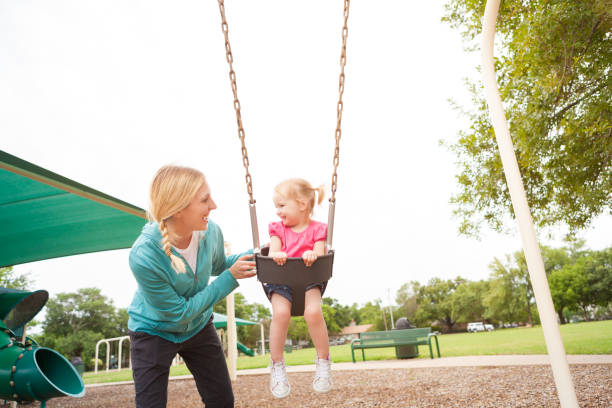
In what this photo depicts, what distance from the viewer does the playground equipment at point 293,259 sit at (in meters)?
2.36

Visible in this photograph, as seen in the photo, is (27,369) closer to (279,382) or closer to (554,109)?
(279,382)

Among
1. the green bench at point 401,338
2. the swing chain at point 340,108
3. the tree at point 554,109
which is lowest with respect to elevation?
the green bench at point 401,338

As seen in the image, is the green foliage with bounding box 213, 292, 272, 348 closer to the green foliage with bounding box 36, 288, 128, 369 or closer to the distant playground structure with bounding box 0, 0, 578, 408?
the green foliage with bounding box 36, 288, 128, 369

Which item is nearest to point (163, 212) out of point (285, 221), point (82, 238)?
point (285, 221)

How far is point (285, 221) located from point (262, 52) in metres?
10.4

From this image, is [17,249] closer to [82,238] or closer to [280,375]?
[82,238]

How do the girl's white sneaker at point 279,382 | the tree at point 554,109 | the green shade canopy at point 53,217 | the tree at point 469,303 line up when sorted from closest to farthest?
1. the girl's white sneaker at point 279,382
2. the green shade canopy at point 53,217
3. the tree at point 554,109
4. the tree at point 469,303

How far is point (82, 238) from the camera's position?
7082 millimetres

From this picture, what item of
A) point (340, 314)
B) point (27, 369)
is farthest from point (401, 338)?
point (340, 314)

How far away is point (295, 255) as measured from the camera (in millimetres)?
2783

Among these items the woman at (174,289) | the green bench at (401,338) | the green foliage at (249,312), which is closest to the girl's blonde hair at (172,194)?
the woman at (174,289)

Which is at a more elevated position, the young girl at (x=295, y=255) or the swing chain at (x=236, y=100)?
the swing chain at (x=236, y=100)

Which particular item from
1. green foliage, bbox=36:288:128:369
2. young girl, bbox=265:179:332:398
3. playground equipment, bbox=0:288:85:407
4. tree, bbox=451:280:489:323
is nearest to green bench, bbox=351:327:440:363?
playground equipment, bbox=0:288:85:407

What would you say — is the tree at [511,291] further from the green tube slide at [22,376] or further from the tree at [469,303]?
the green tube slide at [22,376]
